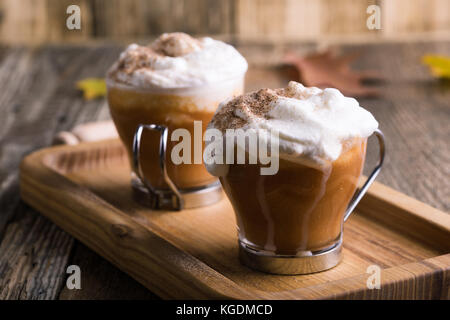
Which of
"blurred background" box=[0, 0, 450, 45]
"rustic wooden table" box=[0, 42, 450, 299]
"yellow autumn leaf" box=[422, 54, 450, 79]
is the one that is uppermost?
"blurred background" box=[0, 0, 450, 45]

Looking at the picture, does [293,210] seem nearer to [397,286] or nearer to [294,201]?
[294,201]

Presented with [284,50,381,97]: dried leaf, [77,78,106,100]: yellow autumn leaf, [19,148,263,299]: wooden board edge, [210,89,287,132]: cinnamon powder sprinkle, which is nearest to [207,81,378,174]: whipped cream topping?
[210,89,287,132]: cinnamon powder sprinkle

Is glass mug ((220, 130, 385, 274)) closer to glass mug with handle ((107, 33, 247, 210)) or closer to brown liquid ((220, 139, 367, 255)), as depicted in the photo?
brown liquid ((220, 139, 367, 255))

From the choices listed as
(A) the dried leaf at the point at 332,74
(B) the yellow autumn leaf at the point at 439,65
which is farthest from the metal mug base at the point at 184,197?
(B) the yellow autumn leaf at the point at 439,65

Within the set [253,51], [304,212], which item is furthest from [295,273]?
[253,51]
